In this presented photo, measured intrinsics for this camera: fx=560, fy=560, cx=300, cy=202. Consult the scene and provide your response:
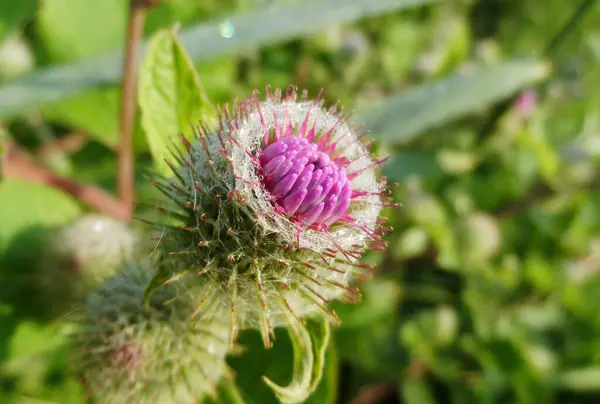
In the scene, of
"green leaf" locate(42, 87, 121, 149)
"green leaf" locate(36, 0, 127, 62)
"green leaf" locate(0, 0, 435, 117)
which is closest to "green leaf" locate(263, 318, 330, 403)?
"green leaf" locate(0, 0, 435, 117)

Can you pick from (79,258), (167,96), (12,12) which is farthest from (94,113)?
(167,96)

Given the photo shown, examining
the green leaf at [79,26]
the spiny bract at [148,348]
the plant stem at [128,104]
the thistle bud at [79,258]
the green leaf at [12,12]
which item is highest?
the green leaf at [79,26]

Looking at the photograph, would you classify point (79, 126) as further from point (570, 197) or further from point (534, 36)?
point (534, 36)

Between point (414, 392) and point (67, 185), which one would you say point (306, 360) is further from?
point (414, 392)

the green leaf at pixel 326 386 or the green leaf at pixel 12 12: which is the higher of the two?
the green leaf at pixel 12 12

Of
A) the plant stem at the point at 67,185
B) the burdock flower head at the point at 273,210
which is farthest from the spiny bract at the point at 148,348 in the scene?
the plant stem at the point at 67,185

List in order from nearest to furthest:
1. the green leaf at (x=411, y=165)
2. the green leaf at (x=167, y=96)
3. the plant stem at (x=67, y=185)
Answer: the green leaf at (x=167, y=96), the plant stem at (x=67, y=185), the green leaf at (x=411, y=165)

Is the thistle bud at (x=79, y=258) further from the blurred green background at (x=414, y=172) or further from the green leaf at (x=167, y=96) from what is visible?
the green leaf at (x=167, y=96)

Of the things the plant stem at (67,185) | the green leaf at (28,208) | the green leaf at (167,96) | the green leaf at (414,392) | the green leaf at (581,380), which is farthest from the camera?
the green leaf at (581,380)
